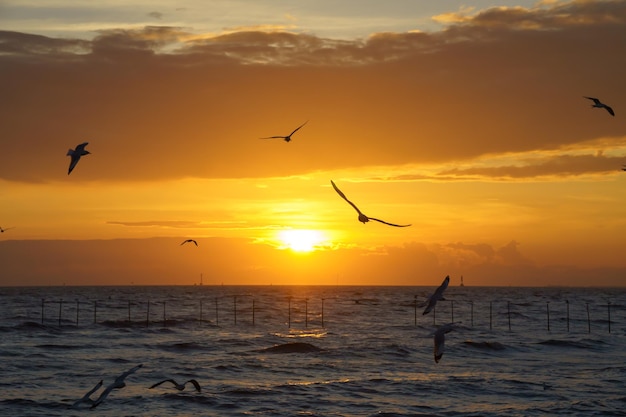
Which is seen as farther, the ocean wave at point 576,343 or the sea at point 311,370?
the ocean wave at point 576,343

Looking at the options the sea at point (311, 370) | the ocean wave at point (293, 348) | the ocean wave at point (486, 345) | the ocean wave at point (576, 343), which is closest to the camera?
the sea at point (311, 370)

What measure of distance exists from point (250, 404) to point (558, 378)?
813 inches

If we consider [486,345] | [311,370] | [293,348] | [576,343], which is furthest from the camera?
[576,343]

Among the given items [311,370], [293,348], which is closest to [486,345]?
[293,348]

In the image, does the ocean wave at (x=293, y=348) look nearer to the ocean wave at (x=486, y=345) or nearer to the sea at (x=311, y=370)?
the sea at (x=311, y=370)

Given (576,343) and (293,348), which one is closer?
(293,348)

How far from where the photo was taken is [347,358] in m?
61.2

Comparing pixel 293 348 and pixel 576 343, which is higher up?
pixel 576 343

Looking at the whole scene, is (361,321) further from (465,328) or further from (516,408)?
(516,408)

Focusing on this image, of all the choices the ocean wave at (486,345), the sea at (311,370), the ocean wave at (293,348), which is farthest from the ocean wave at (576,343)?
Answer: the ocean wave at (293,348)

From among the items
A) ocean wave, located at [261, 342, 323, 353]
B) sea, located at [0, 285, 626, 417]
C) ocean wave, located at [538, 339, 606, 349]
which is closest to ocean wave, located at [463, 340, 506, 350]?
sea, located at [0, 285, 626, 417]

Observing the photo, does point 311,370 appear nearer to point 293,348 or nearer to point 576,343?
point 293,348

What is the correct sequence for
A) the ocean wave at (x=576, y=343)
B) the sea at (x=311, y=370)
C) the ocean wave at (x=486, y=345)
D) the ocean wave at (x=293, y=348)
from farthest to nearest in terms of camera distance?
the ocean wave at (x=576, y=343) → the ocean wave at (x=486, y=345) → the ocean wave at (x=293, y=348) → the sea at (x=311, y=370)

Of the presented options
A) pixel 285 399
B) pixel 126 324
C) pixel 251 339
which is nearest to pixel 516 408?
pixel 285 399
